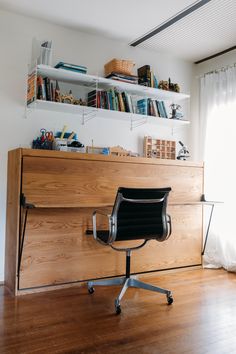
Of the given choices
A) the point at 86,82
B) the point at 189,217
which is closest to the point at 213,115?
the point at 189,217

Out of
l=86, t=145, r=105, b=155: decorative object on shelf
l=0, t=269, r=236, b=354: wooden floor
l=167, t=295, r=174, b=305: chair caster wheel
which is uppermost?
l=86, t=145, r=105, b=155: decorative object on shelf

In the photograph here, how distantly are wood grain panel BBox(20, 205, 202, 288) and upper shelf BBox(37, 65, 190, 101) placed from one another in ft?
4.12

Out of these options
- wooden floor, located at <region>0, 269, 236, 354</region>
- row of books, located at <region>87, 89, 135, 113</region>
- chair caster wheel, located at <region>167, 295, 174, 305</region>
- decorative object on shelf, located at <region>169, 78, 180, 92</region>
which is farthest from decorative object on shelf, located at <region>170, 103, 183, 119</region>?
chair caster wheel, located at <region>167, 295, 174, 305</region>

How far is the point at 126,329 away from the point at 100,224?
3.82 feet

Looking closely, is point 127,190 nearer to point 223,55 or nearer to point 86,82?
point 86,82

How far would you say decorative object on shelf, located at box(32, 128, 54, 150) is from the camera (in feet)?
10.1

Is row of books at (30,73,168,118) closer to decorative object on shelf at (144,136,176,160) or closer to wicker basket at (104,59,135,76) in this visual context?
wicker basket at (104,59,135,76)

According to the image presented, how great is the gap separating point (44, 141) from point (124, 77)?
1101mm

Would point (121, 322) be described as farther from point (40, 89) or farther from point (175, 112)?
point (175, 112)

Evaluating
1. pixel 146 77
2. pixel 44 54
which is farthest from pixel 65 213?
pixel 146 77

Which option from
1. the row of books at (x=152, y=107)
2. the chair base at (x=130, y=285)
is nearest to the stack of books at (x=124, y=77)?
the row of books at (x=152, y=107)

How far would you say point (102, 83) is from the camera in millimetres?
3500

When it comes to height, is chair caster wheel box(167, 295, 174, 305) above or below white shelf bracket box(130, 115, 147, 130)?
below

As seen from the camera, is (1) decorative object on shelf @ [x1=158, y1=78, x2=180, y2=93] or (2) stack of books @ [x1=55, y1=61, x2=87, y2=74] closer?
(2) stack of books @ [x1=55, y1=61, x2=87, y2=74]
